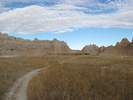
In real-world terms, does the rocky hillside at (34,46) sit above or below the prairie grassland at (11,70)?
above

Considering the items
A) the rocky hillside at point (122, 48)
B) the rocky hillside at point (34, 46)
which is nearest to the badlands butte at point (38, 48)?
the rocky hillside at point (34, 46)

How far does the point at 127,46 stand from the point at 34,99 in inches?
1741

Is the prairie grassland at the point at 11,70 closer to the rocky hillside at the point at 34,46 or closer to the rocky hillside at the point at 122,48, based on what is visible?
the rocky hillside at the point at 122,48

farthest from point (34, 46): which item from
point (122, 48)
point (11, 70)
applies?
point (11, 70)

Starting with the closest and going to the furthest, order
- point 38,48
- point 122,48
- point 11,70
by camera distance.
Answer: point 11,70
point 122,48
point 38,48

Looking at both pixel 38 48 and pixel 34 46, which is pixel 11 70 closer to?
pixel 38 48

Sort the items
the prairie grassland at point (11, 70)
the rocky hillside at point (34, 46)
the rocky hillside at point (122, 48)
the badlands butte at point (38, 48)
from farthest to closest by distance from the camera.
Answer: the rocky hillside at point (34, 46)
the badlands butte at point (38, 48)
the rocky hillside at point (122, 48)
the prairie grassland at point (11, 70)

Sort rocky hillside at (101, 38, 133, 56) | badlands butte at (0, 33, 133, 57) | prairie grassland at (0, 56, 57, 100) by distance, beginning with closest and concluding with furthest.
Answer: prairie grassland at (0, 56, 57, 100), rocky hillside at (101, 38, 133, 56), badlands butte at (0, 33, 133, 57)

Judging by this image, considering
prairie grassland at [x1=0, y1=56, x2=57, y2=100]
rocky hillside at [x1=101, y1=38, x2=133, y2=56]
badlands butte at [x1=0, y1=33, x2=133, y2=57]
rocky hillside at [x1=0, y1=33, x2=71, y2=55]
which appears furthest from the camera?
rocky hillside at [x1=0, y1=33, x2=71, y2=55]

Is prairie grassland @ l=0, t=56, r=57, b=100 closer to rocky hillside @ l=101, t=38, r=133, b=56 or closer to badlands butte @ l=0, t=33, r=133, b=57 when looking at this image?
rocky hillside @ l=101, t=38, r=133, b=56

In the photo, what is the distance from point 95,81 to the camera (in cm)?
527

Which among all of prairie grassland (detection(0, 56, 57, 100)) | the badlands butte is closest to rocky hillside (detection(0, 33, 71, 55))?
the badlands butte

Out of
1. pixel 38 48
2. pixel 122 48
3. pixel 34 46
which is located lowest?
pixel 38 48

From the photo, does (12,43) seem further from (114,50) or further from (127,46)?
(127,46)
